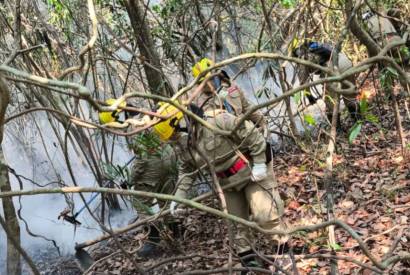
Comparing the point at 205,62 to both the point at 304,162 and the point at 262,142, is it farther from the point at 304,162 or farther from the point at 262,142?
the point at 304,162

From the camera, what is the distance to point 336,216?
14.9 ft

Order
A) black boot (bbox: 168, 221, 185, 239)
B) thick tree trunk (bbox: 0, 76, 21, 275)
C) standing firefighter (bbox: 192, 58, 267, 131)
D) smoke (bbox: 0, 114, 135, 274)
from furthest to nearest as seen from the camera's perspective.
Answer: smoke (bbox: 0, 114, 135, 274) → black boot (bbox: 168, 221, 185, 239) → thick tree trunk (bbox: 0, 76, 21, 275) → standing firefighter (bbox: 192, 58, 267, 131)

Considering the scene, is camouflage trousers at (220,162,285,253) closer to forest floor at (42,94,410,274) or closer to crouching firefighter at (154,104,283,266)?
crouching firefighter at (154,104,283,266)

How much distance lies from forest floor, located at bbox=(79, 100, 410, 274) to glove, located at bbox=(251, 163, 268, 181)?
20.5 inches

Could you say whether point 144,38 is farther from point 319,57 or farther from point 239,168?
point 239,168

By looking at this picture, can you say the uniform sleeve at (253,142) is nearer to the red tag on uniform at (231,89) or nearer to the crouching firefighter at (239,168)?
the crouching firefighter at (239,168)

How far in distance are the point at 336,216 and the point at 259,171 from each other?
0.93m

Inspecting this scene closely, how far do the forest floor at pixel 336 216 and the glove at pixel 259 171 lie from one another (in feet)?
1.71

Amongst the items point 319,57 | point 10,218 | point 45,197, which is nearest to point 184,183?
point 10,218

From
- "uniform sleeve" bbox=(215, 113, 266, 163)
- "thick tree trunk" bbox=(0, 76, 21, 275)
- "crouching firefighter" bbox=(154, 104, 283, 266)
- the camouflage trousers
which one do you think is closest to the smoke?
"thick tree trunk" bbox=(0, 76, 21, 275)

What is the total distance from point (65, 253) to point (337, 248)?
168 inches

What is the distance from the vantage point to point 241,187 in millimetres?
4379

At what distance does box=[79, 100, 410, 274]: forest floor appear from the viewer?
12.9 ft

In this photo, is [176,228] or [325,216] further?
[176,228]
